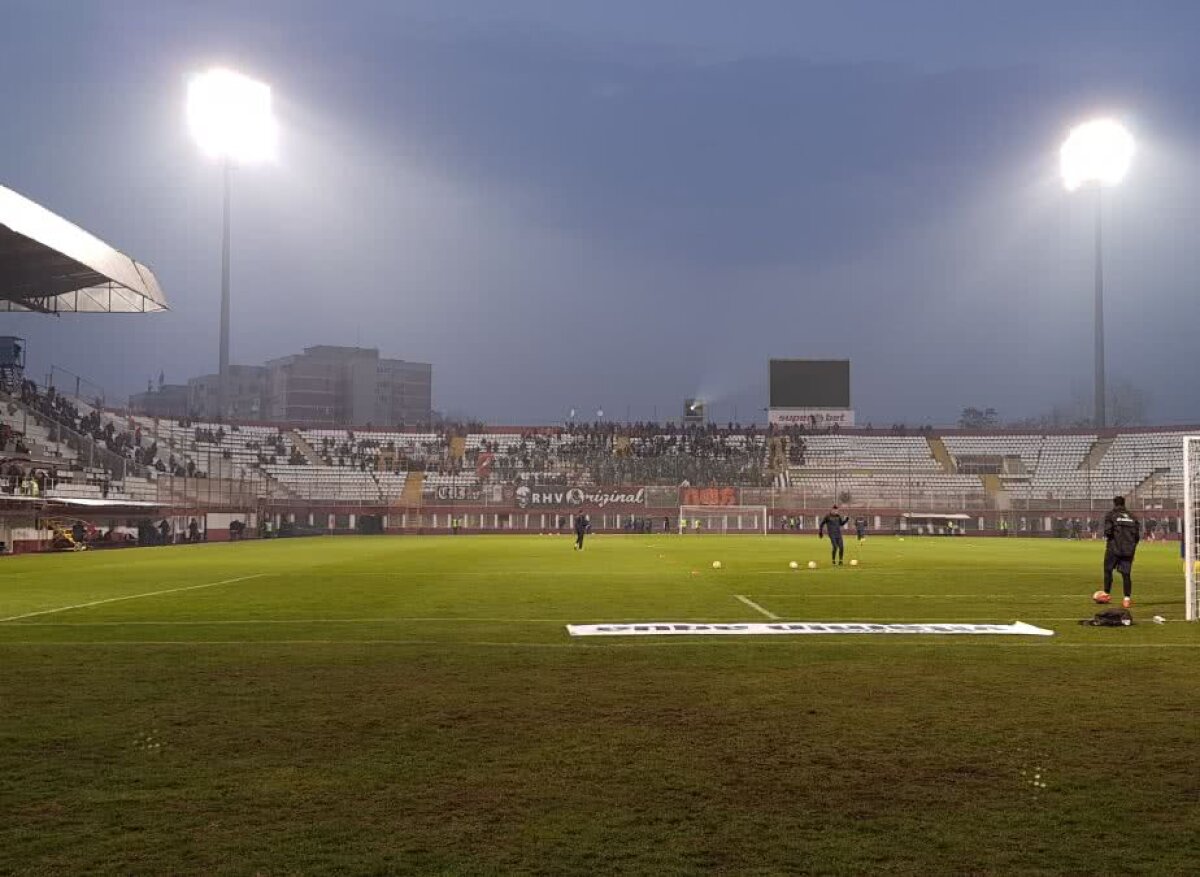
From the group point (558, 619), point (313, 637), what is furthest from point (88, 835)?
point (558, 619)

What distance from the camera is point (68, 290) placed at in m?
47.1

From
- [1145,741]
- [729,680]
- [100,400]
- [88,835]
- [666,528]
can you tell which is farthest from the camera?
[666,528]

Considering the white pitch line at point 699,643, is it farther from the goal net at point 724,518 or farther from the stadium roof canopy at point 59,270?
the goal net at point 724,518

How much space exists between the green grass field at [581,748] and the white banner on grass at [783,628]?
0.59 metres

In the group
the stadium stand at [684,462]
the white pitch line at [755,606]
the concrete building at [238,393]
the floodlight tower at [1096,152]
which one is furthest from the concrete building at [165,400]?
the white pitch line at [755,606]

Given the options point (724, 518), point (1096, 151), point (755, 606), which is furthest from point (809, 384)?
point (755, 606)

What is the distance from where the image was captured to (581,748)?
806 cm

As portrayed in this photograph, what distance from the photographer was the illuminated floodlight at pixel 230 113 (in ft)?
204

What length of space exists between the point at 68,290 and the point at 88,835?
46553mm

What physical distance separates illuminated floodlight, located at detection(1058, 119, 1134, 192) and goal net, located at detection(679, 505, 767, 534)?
32877mm

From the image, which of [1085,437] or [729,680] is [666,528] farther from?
[729,680]

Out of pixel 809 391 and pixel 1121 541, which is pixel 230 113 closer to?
pixel 1121 541

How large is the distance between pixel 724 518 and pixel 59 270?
5374 cm

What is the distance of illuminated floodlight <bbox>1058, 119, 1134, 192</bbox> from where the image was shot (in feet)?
242
